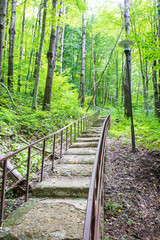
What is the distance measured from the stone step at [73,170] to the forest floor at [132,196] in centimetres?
85

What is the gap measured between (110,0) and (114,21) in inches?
A: 77.6

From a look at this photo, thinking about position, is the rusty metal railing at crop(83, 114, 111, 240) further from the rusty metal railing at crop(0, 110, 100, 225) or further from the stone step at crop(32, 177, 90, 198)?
the rusty metal railing at crop(0, 110, 100, 225)

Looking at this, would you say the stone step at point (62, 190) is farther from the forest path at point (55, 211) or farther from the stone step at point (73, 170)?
the stone step at point (73, 170)

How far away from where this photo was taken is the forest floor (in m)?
3.14

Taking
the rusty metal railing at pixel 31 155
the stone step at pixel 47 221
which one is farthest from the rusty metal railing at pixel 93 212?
the rusty metal railing at pixel 31 155

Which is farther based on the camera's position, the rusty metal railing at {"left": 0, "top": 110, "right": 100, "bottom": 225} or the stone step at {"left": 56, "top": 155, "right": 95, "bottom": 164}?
the stone step at {"left": 56, "top": 155, "right": 95, "bottom": 164}

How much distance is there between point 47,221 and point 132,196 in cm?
264

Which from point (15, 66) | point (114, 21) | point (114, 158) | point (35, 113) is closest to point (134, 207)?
point (114, 158)

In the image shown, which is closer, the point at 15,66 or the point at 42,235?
the point at 42,235

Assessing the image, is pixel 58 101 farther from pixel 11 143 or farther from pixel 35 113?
pixel 11 143

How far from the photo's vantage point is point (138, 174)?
493cm

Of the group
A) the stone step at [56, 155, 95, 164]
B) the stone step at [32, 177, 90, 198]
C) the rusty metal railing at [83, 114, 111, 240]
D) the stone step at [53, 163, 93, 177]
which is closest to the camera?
the rusty metal railing at [83, 114, 111, 240]

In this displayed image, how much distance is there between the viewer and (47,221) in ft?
7.45

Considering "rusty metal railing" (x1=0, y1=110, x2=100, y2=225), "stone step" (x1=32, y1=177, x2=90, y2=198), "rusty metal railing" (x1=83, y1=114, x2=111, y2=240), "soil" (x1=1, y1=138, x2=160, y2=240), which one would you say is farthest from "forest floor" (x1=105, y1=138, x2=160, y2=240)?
"rusty metal railing" (x1=0, y1=110, x2=100, y2=225)
